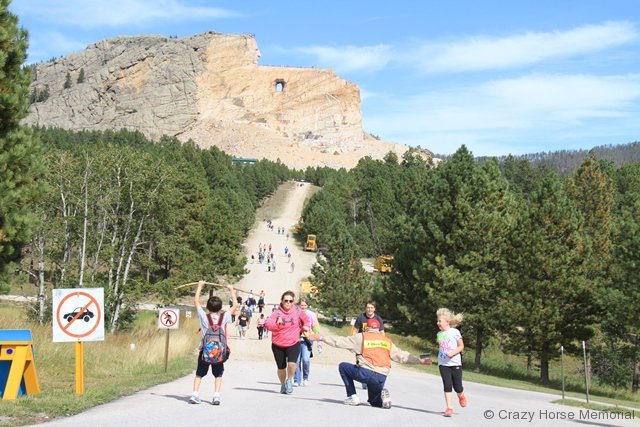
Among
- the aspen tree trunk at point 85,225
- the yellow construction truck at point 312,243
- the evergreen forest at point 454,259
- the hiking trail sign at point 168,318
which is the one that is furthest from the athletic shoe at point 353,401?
the yellow construction truck at point 312,243

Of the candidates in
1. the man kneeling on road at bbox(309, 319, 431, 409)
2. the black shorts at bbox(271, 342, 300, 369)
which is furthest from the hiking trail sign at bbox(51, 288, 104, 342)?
the man kneeling on road at bbox(309, 319, 431, 409)

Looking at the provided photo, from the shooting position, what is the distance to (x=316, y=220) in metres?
87.1

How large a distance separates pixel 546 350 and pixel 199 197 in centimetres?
3750

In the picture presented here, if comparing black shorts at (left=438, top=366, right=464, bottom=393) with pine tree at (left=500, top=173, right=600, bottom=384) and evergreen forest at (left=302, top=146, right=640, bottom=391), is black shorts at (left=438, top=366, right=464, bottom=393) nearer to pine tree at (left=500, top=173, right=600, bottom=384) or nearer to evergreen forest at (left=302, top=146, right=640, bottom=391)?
evergreen forest at (left=302, top=146, right=640, bottom=391)

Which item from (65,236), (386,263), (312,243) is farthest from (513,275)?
(312,243)

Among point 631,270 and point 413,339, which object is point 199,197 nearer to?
point 413,339

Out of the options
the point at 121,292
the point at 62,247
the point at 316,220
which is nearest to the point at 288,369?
the point at 121,292

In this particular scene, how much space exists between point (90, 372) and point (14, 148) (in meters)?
4.75

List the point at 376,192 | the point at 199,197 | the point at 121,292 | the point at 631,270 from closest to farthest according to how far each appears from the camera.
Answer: the point at 631,270 → the point at 121,292 → the point at 199,197 → the point at 376,192

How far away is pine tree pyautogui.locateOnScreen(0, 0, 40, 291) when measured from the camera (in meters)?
13.7

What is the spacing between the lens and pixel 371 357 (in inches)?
422

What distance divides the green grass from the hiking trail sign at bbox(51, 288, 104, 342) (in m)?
0.88

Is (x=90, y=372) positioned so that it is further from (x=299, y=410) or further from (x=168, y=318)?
(x=299, y=410)

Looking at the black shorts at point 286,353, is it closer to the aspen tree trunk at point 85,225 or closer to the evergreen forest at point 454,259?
the evergreen forest at point 454,259
